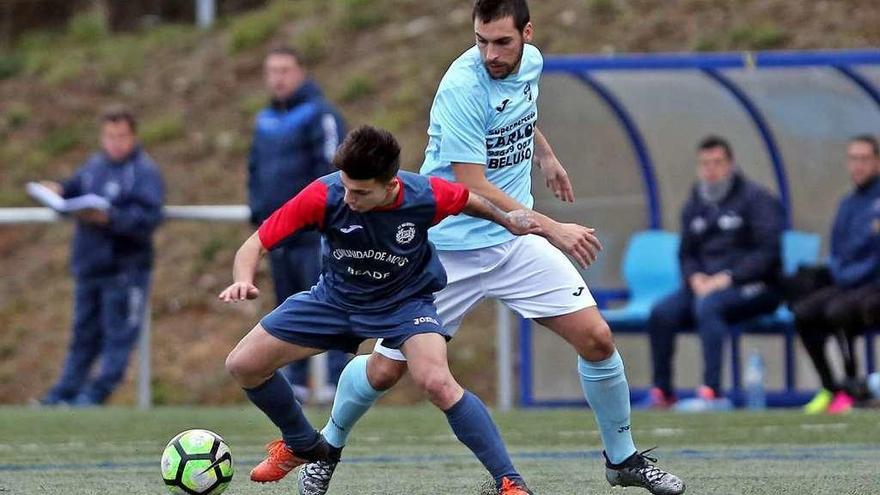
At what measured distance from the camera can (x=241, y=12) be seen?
68.4ft

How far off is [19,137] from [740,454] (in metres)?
12.9

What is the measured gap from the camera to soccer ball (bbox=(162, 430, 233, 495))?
590 centimetres

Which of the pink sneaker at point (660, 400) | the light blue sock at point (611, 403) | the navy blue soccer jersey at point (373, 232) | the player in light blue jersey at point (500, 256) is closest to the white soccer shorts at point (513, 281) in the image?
the player in light blue jersey at point (500, 256)

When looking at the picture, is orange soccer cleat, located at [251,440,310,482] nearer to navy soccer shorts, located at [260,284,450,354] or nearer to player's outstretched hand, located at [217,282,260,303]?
navy soccer shorts, located at [260,284,450,354]

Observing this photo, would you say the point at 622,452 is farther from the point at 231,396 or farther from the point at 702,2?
the point at 702,2

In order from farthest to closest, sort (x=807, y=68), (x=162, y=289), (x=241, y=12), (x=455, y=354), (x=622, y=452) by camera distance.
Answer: (x=241, y=12) → (x=162, y=289) → (x=455, y=354) → (x=807, y=68) → (x=622, y=452)

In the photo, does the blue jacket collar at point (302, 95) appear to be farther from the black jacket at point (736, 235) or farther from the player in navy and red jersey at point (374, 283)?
the player in navy and red jersey at point (374, 283)

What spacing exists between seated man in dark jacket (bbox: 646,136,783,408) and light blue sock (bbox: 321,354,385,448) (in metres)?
5.47

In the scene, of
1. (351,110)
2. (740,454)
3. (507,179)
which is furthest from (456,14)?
(507,179)

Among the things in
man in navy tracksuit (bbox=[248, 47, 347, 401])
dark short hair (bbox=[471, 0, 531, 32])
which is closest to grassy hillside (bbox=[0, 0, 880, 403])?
man in navy tracksuit (bbox=[248, 47, 347, 401])

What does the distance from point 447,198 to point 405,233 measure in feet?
0.60

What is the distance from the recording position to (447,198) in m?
5.86

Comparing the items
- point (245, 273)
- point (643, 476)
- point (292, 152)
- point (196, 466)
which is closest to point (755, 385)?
point (292, 152)

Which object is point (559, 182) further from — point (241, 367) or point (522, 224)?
point (241, 367)
